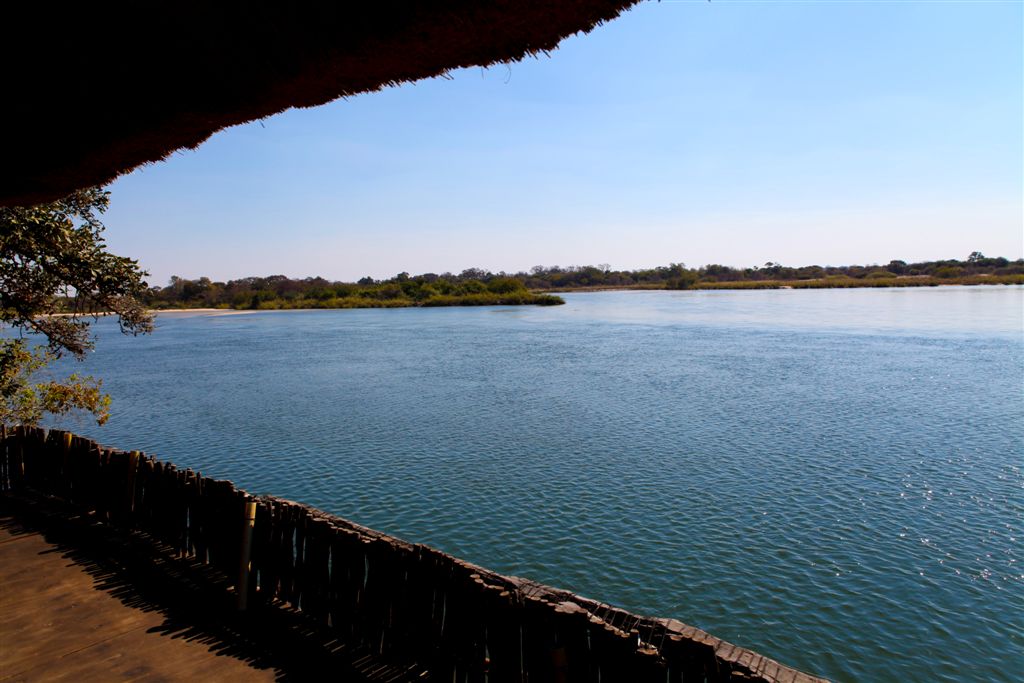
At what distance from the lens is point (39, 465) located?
10.3 meters

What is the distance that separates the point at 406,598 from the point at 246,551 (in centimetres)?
236

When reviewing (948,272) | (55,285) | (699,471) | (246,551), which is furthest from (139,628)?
(948,272)

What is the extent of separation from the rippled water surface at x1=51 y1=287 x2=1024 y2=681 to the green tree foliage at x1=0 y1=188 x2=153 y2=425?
572cm

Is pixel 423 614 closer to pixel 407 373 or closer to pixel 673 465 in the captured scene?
pixel 673 465

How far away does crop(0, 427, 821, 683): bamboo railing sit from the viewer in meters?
4.82

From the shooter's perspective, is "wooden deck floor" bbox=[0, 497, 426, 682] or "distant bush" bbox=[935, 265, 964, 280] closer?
"wooden deck floor" bbox=[0, 497, 426, 682]

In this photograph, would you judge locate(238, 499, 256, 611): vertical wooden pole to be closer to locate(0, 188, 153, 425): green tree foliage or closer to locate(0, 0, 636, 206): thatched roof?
locate(0, 0, 636, 206): thatched roof

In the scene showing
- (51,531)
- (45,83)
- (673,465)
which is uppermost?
(45,83)

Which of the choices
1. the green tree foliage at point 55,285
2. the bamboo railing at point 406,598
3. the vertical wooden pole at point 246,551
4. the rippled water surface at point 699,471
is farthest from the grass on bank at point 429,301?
the vertical wooden pole at point 246,551

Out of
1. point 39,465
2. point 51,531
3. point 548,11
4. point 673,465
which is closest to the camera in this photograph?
point 548,11

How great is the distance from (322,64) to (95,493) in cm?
832

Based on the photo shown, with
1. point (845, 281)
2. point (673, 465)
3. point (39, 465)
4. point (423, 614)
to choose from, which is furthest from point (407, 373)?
point (845, 281)

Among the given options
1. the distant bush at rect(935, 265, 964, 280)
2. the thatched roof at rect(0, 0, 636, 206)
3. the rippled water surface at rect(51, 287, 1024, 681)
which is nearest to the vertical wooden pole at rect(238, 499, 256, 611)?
the thatched roof at rect(0, 0, 636, 206)

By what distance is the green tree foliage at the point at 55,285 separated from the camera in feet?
40.3
